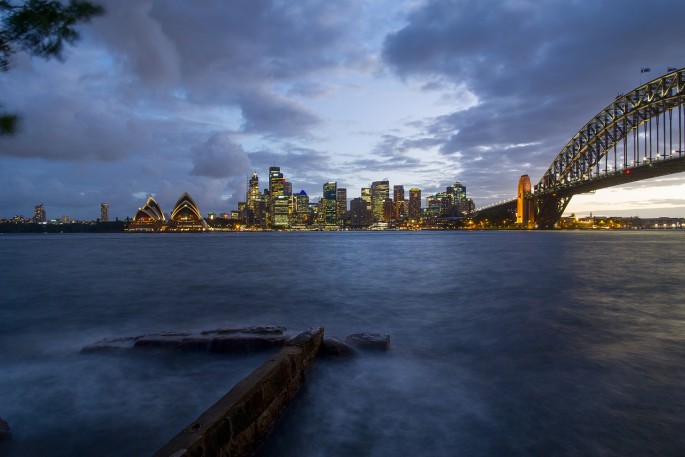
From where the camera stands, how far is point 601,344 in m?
7.38

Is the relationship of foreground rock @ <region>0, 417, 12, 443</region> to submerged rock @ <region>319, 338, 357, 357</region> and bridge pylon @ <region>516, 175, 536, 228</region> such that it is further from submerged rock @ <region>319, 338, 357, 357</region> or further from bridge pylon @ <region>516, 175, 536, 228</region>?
A: bridge pylon @ <region>516, 175, 536, 228</region>

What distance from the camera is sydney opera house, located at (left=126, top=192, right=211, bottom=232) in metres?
146

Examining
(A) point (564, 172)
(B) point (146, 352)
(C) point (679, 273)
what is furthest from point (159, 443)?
(A) point (564, 172)

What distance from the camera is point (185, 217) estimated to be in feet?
509

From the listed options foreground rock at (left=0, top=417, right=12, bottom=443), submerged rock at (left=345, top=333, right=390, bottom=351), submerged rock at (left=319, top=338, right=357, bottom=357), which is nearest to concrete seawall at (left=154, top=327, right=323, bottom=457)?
submerged rock at (left=319, top=338, right=357, bottom=357)

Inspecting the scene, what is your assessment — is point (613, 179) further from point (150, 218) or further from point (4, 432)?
point (150, 218)

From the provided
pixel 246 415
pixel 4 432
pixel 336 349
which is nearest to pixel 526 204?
pixel 336 349

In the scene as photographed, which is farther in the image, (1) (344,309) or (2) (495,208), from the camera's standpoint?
(2) (495,208)

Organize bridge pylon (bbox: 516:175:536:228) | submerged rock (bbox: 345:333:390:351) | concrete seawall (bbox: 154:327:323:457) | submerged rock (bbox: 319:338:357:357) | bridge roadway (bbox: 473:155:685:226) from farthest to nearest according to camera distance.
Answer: bridge pylon (bbox: 516:175:536:228), bridge roadway (bbox: 473:155:685:226), submerged rock (bbox: 345:333:390:351), submerged rock (bbox: 319:338:357:357), concrete seawall (bbox: 154:327:323:457)

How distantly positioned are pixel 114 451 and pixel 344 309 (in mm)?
8342

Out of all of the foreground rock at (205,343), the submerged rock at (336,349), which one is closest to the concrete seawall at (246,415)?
the submerged rock at (336,349)

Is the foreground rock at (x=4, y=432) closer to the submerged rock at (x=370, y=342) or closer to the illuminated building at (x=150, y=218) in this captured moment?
the submerged rock at (x=370, y=342)

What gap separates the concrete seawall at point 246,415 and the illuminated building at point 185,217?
154 metres

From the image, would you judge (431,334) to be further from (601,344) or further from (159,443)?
(159,443)
